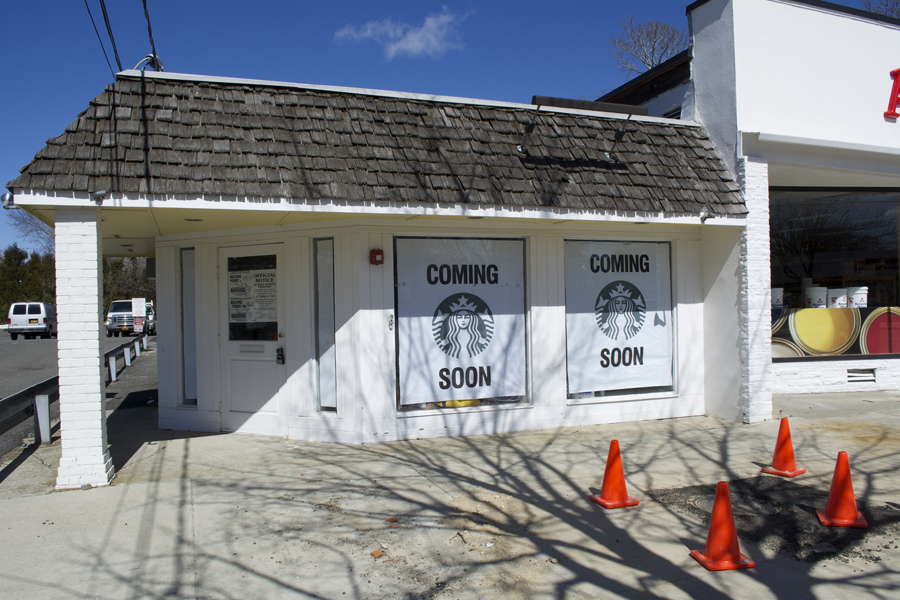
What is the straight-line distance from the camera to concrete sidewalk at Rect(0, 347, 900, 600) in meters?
3.73

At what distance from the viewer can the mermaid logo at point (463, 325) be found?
7.47m

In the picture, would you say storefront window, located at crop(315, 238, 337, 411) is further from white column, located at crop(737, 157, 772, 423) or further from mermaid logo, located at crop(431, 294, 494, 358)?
white column, located at crop(737, 157, 772, 423)

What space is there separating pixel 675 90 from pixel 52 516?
9.79 metres

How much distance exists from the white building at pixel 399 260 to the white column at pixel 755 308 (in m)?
0.04

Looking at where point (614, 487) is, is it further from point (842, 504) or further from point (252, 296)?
point (252, 296)

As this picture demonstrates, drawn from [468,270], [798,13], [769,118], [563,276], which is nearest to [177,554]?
[468,270]

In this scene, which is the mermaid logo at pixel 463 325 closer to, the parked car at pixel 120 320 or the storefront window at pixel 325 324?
the storefront window at pixel 325 324

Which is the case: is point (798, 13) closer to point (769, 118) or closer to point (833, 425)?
point (769, 118)

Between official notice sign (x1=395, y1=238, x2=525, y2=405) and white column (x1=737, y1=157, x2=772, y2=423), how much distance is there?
2924 millimetres

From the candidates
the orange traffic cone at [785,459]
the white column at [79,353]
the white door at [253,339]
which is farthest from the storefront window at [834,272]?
the white column at [79,353]

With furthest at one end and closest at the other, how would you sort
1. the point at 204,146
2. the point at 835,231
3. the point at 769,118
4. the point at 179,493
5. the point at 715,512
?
the point at 835,231 < the point at 769,118 < the point at 204,146 < the point at 179,493 < the point at 715,512

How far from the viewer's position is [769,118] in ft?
27.8

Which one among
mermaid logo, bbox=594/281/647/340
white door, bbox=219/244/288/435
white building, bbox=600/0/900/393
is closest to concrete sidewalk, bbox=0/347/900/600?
white door, bbox=219/244/288/435

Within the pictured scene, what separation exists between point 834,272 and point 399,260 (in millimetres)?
8354
